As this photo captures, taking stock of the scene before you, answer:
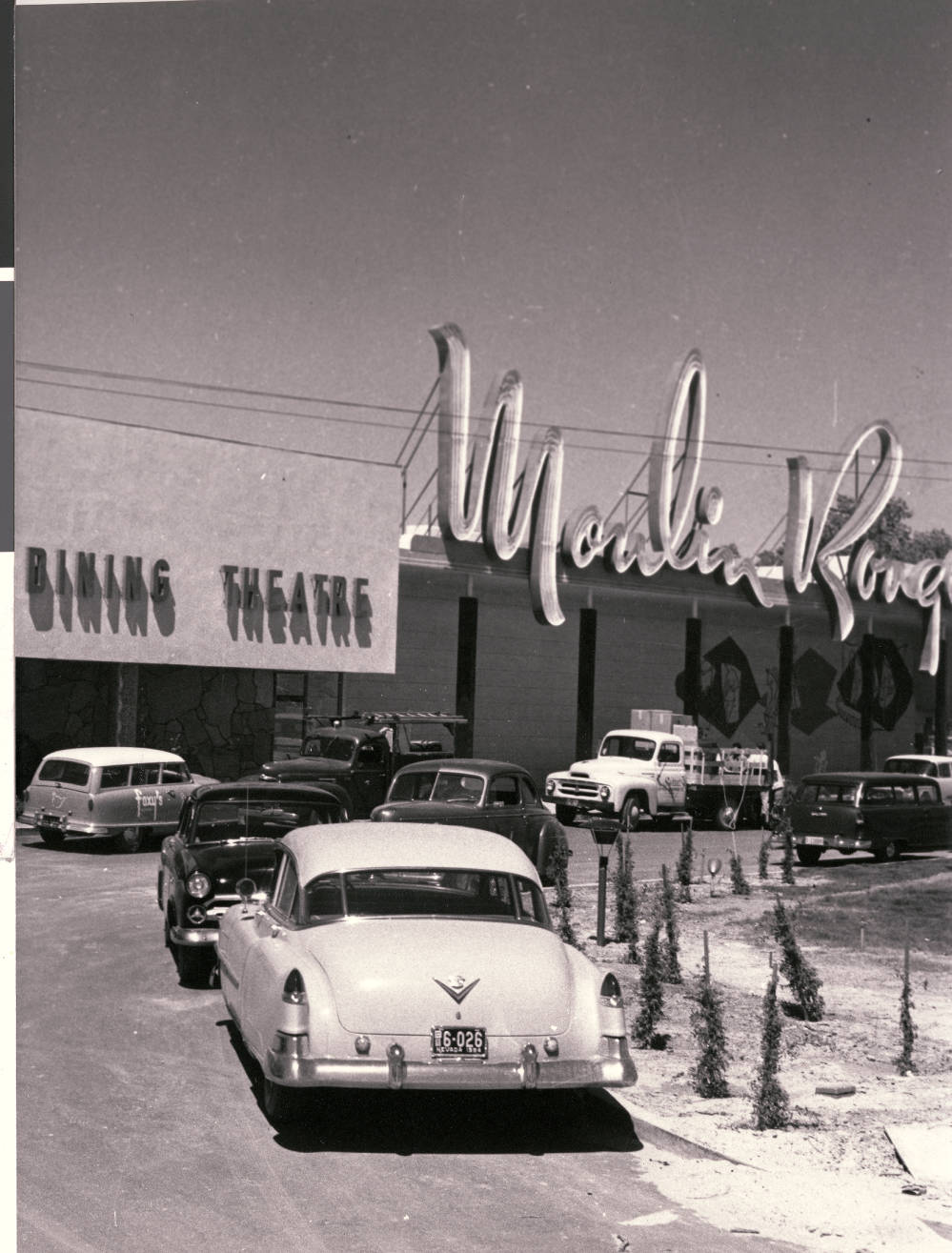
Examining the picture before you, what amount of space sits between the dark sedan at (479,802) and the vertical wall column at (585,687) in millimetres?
7907

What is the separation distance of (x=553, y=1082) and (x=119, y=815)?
9.96 metres

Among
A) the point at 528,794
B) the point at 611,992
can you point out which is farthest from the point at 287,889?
the point at 528,794

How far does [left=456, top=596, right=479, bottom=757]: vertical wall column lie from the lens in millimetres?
21078

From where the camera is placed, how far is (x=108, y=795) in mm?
14438

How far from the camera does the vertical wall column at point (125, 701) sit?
18.5 meters

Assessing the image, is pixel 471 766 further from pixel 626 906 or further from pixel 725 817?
pixel 725 817

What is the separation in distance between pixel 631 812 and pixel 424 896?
13067 millimetres

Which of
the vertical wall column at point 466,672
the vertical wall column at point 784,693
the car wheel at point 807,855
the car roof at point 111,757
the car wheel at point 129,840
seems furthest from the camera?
the vertical wall column at point 784,693

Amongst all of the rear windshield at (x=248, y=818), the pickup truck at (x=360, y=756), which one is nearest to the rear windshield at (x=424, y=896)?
the rear windshield at (x=248, y=818)

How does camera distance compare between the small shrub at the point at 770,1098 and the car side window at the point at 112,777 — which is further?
the car side window at the point at 112,777

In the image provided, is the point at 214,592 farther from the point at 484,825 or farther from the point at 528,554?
the point at 484,825

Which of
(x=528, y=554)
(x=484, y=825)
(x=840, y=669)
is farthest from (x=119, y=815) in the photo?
(x=840, y=669)

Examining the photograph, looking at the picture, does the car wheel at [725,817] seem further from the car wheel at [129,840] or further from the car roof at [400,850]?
the car roof at [400,850]

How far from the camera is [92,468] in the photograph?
1708cm
